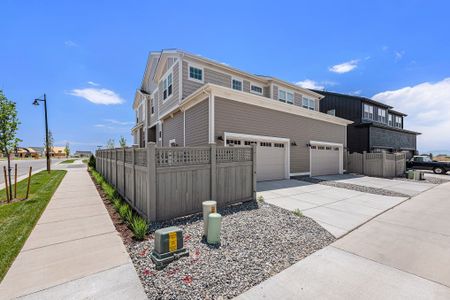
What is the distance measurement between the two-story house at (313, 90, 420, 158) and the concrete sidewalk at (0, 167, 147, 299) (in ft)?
78.0

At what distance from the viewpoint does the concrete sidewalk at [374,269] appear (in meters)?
2.72

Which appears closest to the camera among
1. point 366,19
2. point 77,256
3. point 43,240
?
point 77,256

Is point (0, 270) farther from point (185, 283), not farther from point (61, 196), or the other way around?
point (61, 196)

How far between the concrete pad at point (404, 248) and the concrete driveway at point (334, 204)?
413 millimetres

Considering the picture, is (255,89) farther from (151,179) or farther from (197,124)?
(151,179)

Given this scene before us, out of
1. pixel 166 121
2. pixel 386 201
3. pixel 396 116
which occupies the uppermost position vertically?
pixel 396 116

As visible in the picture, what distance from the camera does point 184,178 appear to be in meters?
5.34

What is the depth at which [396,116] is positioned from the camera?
98.8 feet

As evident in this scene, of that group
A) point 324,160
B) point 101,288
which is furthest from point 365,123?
point 101,288

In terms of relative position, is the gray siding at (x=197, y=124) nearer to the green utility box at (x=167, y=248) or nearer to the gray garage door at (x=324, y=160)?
the green utility box at (x=167, y=248)

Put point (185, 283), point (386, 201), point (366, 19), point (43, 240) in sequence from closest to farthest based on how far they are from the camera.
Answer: point (185, 283), point (43, 240), point (386, 201), point (366, 19)

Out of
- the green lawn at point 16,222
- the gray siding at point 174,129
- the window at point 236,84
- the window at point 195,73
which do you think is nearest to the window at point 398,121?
the window at point 236,84

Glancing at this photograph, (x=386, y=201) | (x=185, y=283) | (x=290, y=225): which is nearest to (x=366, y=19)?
(x=386, y=201)

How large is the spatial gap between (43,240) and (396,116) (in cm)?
3865
